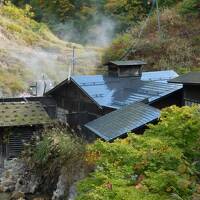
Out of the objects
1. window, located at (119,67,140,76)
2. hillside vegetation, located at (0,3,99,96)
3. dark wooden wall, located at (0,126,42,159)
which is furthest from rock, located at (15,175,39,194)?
hillside vegetation, located at (0,3,99,96)

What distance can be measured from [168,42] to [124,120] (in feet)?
52.6

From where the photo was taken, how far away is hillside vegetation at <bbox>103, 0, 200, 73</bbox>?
91.5 feet

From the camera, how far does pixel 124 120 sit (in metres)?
14.5

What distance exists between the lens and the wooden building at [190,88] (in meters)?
14.3

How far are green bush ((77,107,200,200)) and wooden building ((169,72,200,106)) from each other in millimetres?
3671

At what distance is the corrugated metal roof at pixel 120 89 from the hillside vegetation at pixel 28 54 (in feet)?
38.5

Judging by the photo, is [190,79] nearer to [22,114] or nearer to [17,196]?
[17,196]

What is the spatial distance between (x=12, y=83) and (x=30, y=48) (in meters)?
8.73

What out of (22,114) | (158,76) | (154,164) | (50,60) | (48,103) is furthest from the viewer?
(50,60)

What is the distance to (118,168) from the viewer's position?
953cm

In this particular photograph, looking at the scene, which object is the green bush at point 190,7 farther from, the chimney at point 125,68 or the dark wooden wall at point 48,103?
the dark wooden wall at point 48,103

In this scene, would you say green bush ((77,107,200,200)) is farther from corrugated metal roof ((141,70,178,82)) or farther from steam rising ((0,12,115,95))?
steam rising ((0,12,115,95))

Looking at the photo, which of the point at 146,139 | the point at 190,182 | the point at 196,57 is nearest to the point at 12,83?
the point at 196,57

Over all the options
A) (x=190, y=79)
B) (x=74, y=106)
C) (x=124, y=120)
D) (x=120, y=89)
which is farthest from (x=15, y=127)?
(x=190, y=79)
